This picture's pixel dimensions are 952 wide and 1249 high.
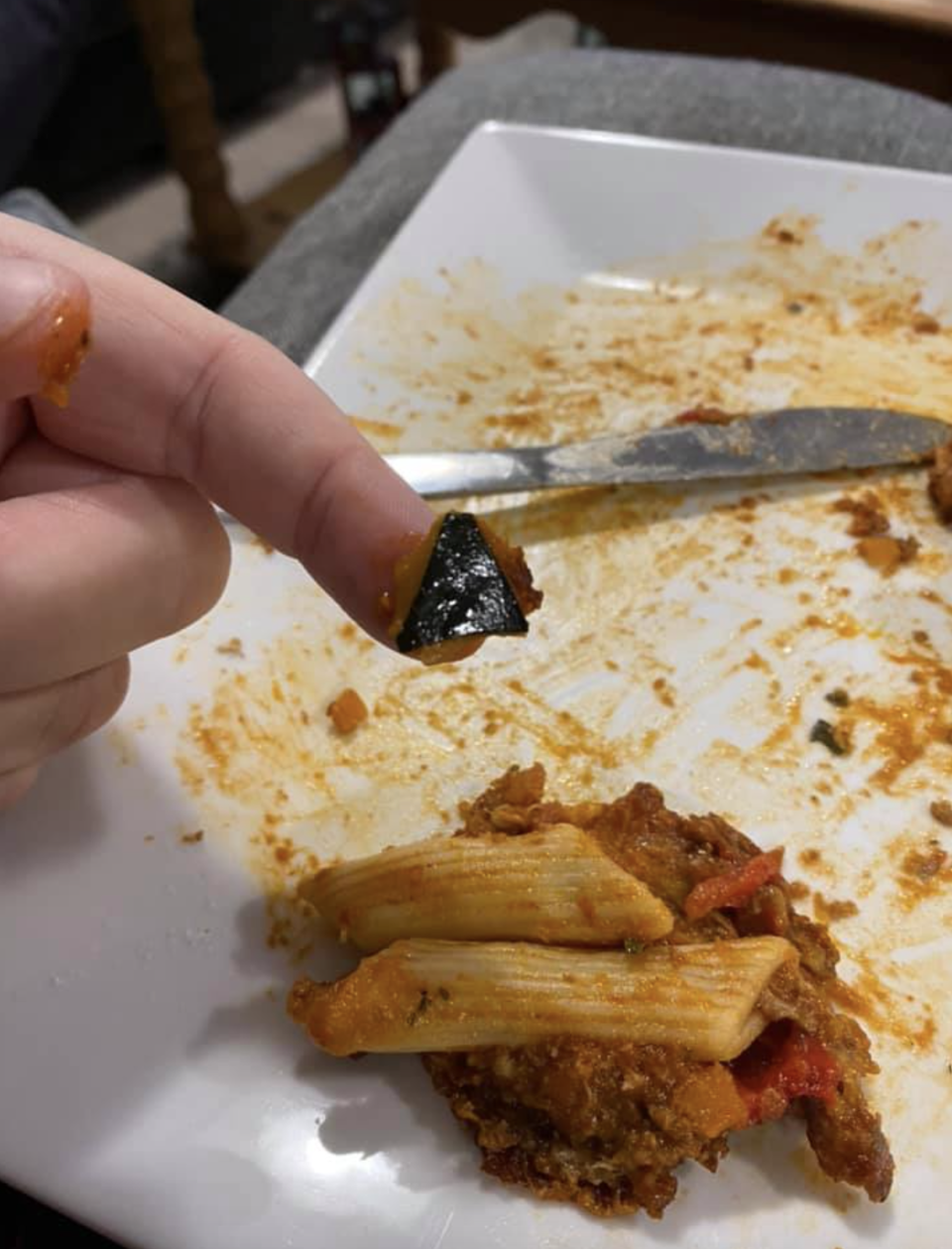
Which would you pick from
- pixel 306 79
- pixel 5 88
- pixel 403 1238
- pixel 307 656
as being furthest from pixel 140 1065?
pixel 306 79

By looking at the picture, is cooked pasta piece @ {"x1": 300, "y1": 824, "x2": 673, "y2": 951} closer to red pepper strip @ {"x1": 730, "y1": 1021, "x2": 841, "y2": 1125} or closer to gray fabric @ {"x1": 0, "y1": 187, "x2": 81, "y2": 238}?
red pepper strip @ {"x1": 730, "y1": 1021, "x2": 841, "y2": 1125}

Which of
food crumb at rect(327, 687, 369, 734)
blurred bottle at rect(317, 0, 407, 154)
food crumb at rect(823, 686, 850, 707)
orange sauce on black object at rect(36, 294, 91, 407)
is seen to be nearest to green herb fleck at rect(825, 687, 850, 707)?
food crumb at rect(823, 686, 850, 707)

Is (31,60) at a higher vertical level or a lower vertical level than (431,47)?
higher

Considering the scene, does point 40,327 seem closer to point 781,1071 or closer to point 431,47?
point 781,1071

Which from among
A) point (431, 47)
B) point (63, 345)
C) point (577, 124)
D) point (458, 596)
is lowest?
point (431, 47)

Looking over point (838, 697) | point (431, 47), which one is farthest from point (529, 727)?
point (431, 47)

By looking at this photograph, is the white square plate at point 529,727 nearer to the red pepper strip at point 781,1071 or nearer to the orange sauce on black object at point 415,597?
the red pepper strip at point 781,1071
